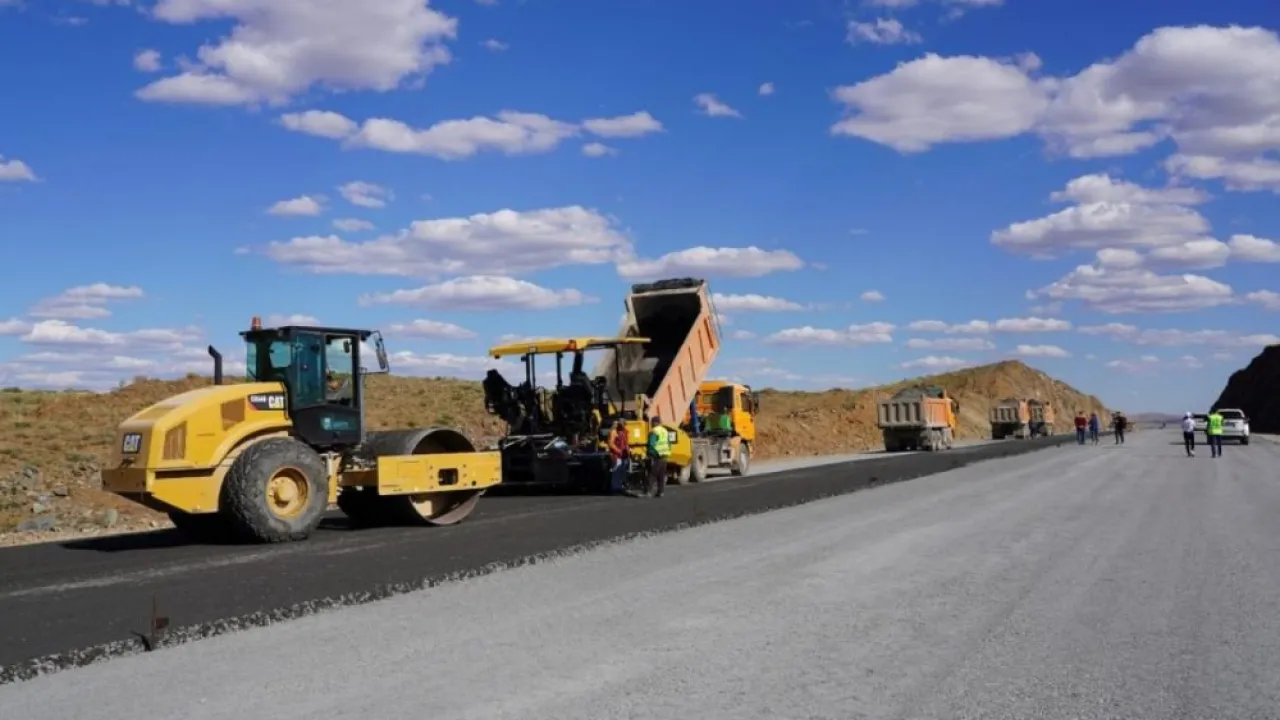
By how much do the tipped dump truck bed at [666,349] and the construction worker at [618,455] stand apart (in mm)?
A: 1545

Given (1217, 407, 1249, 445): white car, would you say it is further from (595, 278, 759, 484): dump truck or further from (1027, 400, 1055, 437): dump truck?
(595, 278, 759, 484): dump truck

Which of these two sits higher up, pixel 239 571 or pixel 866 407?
pixel 866 407

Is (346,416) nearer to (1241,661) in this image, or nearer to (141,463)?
(141,463)

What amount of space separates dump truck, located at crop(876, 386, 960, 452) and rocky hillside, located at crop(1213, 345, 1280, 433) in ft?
181

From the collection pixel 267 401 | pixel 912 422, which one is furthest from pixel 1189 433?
pixel 267 401

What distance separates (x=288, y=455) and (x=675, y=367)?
10.9 m

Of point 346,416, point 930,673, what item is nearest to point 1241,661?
point 930,673

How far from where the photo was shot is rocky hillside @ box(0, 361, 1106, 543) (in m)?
20.7

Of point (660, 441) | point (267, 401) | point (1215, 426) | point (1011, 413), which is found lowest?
point (1215, 426)

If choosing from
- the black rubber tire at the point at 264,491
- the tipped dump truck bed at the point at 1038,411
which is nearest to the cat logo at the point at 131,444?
the black rubber tire at the point at 264,491

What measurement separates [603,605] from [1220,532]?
831 centimetres

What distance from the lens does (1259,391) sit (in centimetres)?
10619

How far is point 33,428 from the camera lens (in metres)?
32.8

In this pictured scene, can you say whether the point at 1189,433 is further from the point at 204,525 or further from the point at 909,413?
the point at 204,525
